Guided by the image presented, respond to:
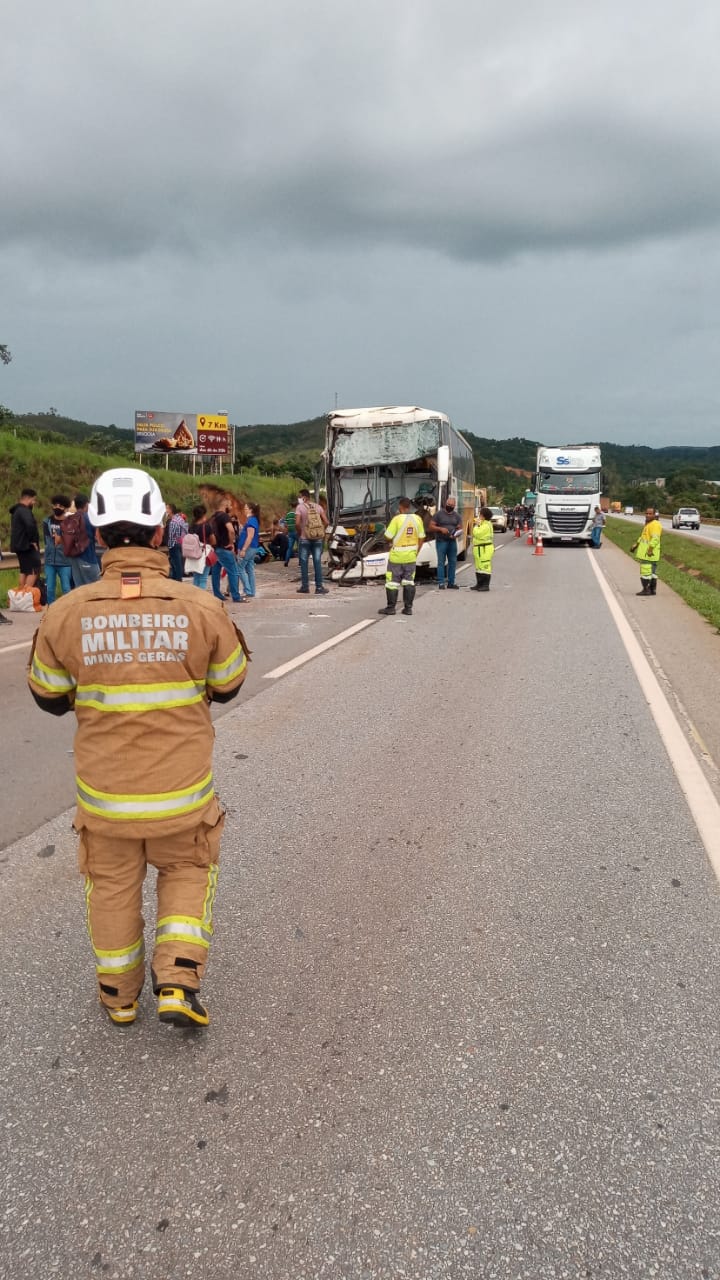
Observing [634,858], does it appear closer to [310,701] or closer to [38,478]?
[310,701]

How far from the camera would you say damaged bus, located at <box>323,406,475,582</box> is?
18391 millimetres

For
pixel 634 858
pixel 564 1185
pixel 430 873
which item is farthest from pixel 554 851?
pixel 564 1185

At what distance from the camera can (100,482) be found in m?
2.77

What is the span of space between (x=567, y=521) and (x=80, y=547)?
23870 millimetres

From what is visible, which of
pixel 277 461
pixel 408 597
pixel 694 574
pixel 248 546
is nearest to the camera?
pixel 408 597

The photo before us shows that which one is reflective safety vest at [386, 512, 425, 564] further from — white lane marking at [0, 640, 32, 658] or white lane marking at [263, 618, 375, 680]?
white lane marking at [0, 640, 32, 658]

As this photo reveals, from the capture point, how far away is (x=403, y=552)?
1283 centimetres

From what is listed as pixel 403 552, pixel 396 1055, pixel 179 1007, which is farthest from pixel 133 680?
pixel 403 552

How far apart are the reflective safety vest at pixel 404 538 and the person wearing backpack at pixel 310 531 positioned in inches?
105

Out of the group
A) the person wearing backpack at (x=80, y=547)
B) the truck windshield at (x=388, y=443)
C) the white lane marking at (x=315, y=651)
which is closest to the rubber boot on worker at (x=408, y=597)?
the white lane marking at (x=315, y=651)

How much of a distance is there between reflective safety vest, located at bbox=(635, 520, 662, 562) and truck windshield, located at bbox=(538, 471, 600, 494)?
1683cm

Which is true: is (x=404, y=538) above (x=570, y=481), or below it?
below

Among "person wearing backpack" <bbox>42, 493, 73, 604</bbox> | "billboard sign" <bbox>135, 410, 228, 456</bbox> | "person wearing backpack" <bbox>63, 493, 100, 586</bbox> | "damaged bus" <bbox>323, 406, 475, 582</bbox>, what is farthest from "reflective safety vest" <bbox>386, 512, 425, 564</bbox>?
"billboard sign" <bbox>135, 410, 228, 456</bbox>

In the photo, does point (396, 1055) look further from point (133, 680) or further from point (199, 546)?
point (199, 546)
